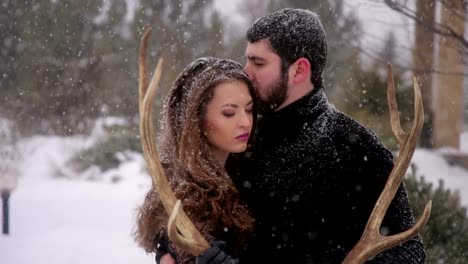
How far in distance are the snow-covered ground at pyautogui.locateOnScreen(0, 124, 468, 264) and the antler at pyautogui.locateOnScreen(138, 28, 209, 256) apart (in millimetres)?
3744

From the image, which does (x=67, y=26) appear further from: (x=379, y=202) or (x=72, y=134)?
(x=379, y=202)

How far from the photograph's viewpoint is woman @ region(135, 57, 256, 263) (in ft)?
6.50

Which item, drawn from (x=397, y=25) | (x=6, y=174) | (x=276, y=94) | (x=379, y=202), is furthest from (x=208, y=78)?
(x=6, y=174)

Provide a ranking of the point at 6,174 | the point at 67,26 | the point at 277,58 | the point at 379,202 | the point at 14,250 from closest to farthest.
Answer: the point at 379,202
the point at 277,58
the point at 14,250
the point at 6,174
the point at 67,26

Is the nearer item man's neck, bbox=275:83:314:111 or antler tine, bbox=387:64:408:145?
antler tine, bbox=387:64:408:145

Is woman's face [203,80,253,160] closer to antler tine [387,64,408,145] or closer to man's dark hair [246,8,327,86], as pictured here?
man's dark hair [246,8,327,86]

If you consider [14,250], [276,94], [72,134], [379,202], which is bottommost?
[379,202]

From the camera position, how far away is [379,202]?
1.95 m

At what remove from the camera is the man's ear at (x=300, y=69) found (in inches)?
88.8

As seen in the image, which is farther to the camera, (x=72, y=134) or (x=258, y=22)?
(x=72, y=134)

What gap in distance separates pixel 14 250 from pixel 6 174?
2652mm

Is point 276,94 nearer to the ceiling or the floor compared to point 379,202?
nearer to the ceiling

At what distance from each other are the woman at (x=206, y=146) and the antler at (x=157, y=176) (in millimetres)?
134

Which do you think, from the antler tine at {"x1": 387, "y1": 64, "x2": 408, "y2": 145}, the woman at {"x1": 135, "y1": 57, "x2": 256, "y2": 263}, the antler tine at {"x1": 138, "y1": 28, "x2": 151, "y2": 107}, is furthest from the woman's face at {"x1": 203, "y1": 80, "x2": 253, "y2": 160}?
the antler tine at {"x1": 387, "y1": 64, "x2": 408, "y2": 145}
